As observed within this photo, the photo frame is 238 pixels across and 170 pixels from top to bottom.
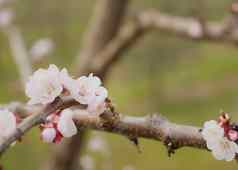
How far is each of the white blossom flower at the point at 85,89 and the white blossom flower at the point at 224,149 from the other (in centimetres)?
15

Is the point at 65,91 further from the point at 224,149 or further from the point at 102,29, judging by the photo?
the point at 102,29

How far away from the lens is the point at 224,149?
2.19 ft

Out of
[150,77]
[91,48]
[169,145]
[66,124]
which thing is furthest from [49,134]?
[150,77]

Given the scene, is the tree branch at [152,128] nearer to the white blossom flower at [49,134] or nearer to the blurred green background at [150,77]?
the white blossom flower at [49,134]

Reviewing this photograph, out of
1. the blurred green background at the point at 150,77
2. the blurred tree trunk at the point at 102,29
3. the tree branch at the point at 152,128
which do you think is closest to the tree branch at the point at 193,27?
the blurred tree trunk at the point at 102,29

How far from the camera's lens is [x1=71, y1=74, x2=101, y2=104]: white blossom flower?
65 centimetres

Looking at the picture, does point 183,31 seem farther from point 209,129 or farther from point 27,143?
point 27,143

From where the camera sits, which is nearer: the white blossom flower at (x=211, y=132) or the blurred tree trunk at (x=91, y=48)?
the white blossom flower at (x=211, y=132)

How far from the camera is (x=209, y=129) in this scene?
0.67 m

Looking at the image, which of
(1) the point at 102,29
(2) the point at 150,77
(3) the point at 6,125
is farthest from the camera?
(2) the point at 150,77

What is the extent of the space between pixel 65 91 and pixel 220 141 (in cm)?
18

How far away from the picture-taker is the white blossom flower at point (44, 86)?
65 centimetres

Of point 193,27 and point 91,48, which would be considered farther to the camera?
point 91,48

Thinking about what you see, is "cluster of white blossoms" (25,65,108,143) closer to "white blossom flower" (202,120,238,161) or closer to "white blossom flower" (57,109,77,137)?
"white blossom flower" (57,109,77,137)
